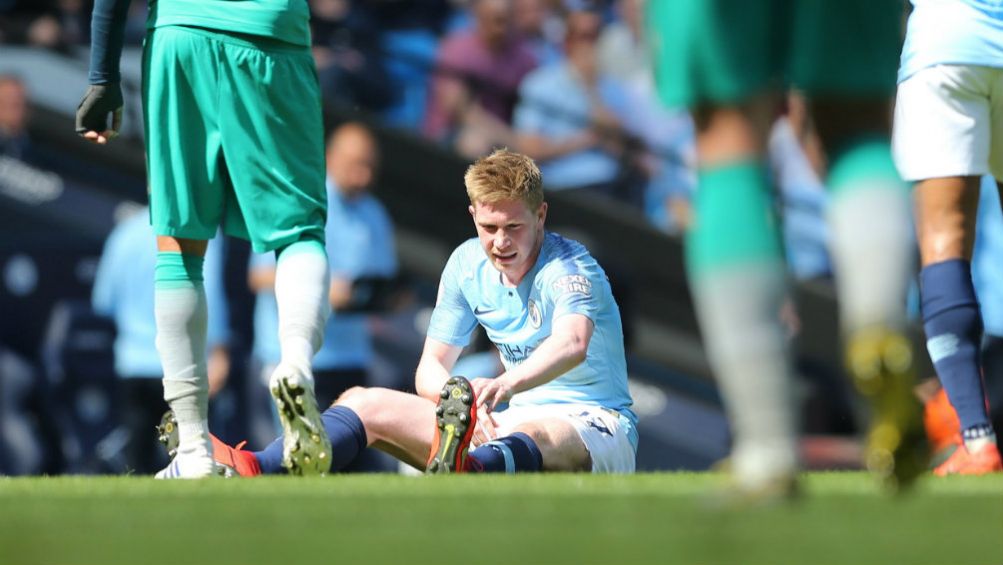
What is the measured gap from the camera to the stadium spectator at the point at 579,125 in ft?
40.8

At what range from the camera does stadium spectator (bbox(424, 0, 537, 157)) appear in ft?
40.7

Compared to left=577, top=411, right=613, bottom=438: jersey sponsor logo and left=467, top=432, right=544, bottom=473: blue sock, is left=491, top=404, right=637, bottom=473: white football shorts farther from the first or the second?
left=467, top=432, right=544, bottom=473: blue sock

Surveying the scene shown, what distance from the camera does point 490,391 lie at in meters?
5.44

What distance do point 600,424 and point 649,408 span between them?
580 cm

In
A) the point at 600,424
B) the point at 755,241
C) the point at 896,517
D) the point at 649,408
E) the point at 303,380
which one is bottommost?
the point at 649,408

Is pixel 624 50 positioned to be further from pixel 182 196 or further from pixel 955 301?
pixel 182 196

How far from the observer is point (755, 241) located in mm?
3270

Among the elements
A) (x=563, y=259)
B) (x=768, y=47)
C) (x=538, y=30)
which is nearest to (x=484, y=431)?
(x=563, y=259)

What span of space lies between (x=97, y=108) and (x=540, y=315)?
1649 mm

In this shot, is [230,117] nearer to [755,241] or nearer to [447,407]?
[447,407]

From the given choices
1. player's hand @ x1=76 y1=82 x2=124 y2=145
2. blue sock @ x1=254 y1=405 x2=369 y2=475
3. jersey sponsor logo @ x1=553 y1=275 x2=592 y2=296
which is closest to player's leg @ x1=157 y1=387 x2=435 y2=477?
blue sock @ x1=254 y1=405 x2=369 y2=475

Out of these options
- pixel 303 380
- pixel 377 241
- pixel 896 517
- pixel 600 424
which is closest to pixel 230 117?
pixel 303 380

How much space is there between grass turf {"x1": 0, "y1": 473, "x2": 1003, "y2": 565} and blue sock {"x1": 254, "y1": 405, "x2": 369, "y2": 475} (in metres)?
1.71

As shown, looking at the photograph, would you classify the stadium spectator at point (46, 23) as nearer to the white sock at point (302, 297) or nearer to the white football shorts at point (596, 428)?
the white football shorts at point (596, 428)
